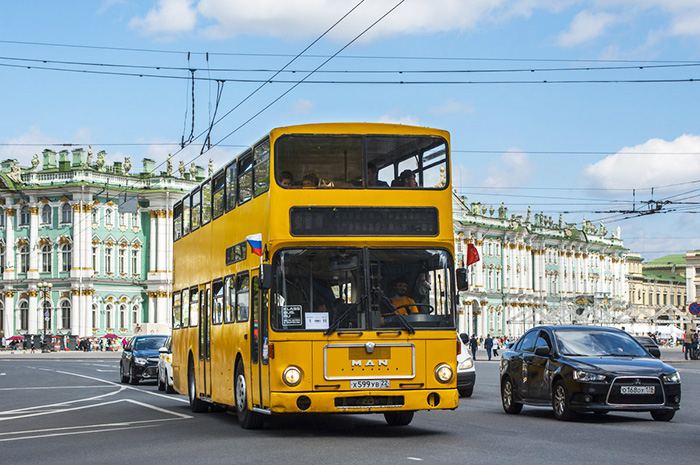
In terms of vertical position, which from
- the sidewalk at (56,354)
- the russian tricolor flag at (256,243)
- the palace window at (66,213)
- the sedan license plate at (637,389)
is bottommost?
the sidewalk at (56,354)

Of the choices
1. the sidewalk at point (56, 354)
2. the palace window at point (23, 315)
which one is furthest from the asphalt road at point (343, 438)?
the palace window at point (23, 315)

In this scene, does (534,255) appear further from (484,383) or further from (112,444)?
(112,444)

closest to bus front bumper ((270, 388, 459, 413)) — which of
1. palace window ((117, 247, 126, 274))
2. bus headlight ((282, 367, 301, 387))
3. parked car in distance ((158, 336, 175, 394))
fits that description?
bus headlight ((282, 367, 301, 387))

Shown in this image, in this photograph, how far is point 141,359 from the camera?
35.4 meters

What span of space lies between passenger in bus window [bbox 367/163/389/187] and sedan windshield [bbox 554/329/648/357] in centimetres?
488

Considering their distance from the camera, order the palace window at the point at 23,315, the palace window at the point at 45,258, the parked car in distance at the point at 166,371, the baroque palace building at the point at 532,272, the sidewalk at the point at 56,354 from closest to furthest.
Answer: the parked car in distance at the point at 166,371
the sidewalk at the point at 56,354
the palace window at the point at 23,315
the palace window at the point at 45,258
the baroque palace building at the point at 532,272

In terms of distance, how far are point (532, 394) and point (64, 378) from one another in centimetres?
2525

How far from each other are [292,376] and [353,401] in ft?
2.81

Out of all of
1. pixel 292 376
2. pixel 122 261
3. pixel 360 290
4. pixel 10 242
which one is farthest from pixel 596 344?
pixel 10 242

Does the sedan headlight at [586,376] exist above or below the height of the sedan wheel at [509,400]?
above

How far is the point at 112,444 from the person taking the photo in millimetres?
14570

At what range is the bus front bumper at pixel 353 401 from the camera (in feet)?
48.3

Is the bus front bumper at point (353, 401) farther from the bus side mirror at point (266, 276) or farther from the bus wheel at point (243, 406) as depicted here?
the bus wheel at point (243, 406)

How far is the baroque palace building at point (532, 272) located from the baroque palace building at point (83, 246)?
3302cm
